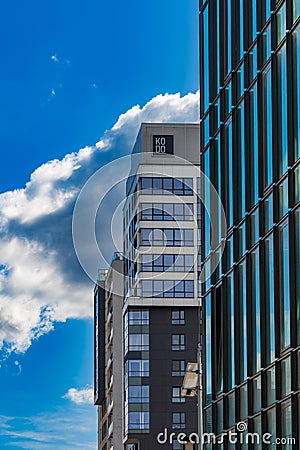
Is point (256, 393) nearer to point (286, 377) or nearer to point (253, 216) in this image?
point (286, 377)

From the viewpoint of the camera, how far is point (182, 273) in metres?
132

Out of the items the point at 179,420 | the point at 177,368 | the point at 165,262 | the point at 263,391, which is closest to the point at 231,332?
the point at 263,391

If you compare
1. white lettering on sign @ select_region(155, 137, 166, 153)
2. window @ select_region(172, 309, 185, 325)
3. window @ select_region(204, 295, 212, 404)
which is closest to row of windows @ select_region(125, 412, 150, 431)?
window @ select_region(172, 309, 185, 325)

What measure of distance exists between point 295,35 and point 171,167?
102m

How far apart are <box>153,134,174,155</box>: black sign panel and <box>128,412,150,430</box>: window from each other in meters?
29.3

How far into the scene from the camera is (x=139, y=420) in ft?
410

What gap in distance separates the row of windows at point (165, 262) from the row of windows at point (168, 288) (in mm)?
1639

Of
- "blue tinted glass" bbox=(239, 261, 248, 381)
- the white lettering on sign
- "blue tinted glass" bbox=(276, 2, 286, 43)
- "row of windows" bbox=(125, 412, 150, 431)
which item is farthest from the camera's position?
the white lettering on sign

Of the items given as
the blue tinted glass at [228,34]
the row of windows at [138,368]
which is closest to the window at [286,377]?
the blue tinted glass at [228,34]

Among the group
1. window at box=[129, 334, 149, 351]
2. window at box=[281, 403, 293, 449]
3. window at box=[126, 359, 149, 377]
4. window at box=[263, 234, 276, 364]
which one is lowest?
window at box=[281, 403, 293, 449]

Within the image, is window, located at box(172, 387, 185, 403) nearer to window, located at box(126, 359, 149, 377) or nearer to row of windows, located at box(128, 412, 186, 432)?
row of windows, located at box(128, 412, 186, 432)

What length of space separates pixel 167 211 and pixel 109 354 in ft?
110

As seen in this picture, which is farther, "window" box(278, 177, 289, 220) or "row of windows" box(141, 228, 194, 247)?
"row of windows" box(141, 228, 194, 247)

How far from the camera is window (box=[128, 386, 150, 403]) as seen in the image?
127m
